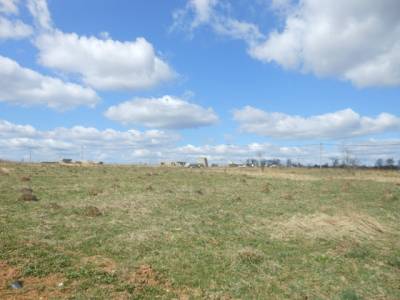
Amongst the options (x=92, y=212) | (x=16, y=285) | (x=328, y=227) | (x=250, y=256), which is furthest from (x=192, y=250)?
(x=328, y=227)

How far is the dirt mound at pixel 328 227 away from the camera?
14703mm

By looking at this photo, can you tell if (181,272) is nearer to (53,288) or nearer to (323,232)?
(53,288)

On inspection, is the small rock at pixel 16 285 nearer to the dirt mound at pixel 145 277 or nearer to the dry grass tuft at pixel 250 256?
the dirt mound at pixel 145 277

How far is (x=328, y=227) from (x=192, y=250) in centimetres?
631

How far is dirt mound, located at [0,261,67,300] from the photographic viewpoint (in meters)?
8.27

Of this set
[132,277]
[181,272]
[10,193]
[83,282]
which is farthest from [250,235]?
[10,193]

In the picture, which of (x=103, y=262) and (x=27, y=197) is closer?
(x=103, y=262)

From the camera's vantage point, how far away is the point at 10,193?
20.9 m

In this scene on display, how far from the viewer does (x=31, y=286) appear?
344 inches

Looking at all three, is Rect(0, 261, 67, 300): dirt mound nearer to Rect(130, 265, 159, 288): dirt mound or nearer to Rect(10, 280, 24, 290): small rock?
Rect(10, 280, 24, 290): small rock

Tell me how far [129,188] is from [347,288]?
17880 millimetres

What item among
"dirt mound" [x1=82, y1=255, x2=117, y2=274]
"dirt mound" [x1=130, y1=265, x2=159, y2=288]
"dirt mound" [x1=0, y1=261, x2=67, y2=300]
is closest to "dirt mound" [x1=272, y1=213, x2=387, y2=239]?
"dirt mound" [x1=130, y1=265, x2=159, y2=288]

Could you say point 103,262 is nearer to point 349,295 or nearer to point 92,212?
point 349,295

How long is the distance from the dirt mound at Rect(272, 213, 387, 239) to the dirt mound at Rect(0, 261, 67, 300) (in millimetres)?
7714
